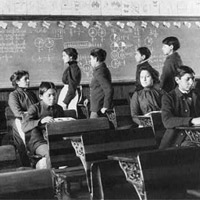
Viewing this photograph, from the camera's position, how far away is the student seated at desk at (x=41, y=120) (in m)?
4.26

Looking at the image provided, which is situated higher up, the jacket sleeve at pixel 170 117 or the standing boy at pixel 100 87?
the standing boy at pixel 100 87

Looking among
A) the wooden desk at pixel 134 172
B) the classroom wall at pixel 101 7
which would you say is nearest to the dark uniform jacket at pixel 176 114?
the wooden desk at pixel 134 172

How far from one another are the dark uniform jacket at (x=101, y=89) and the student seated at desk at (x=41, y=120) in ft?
4.25

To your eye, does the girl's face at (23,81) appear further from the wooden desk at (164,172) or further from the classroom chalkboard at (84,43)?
→ the wooden desk at (164,172)

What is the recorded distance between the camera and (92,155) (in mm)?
3238

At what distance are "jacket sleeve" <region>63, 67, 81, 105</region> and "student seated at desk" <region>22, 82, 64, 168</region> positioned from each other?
1670 mm

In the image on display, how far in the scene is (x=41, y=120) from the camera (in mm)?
4281

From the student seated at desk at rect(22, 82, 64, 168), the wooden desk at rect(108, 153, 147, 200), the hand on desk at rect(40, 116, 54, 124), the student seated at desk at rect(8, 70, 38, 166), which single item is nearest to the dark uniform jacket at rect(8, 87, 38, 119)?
the student seated at desk at rect(8, 70, 38, 166)

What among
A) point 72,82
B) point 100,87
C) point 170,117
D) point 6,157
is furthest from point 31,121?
point 72,82

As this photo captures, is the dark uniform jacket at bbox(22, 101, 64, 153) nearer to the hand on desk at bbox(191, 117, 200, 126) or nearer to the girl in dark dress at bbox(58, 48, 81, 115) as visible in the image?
the hand on desk at bbox(191, 117, 200, 126)

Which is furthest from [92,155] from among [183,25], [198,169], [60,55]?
[183,25]

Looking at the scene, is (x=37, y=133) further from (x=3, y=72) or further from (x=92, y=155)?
(x=3, y=72)

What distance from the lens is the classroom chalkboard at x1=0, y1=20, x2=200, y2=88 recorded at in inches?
265

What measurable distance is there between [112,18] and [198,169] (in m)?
5.10
